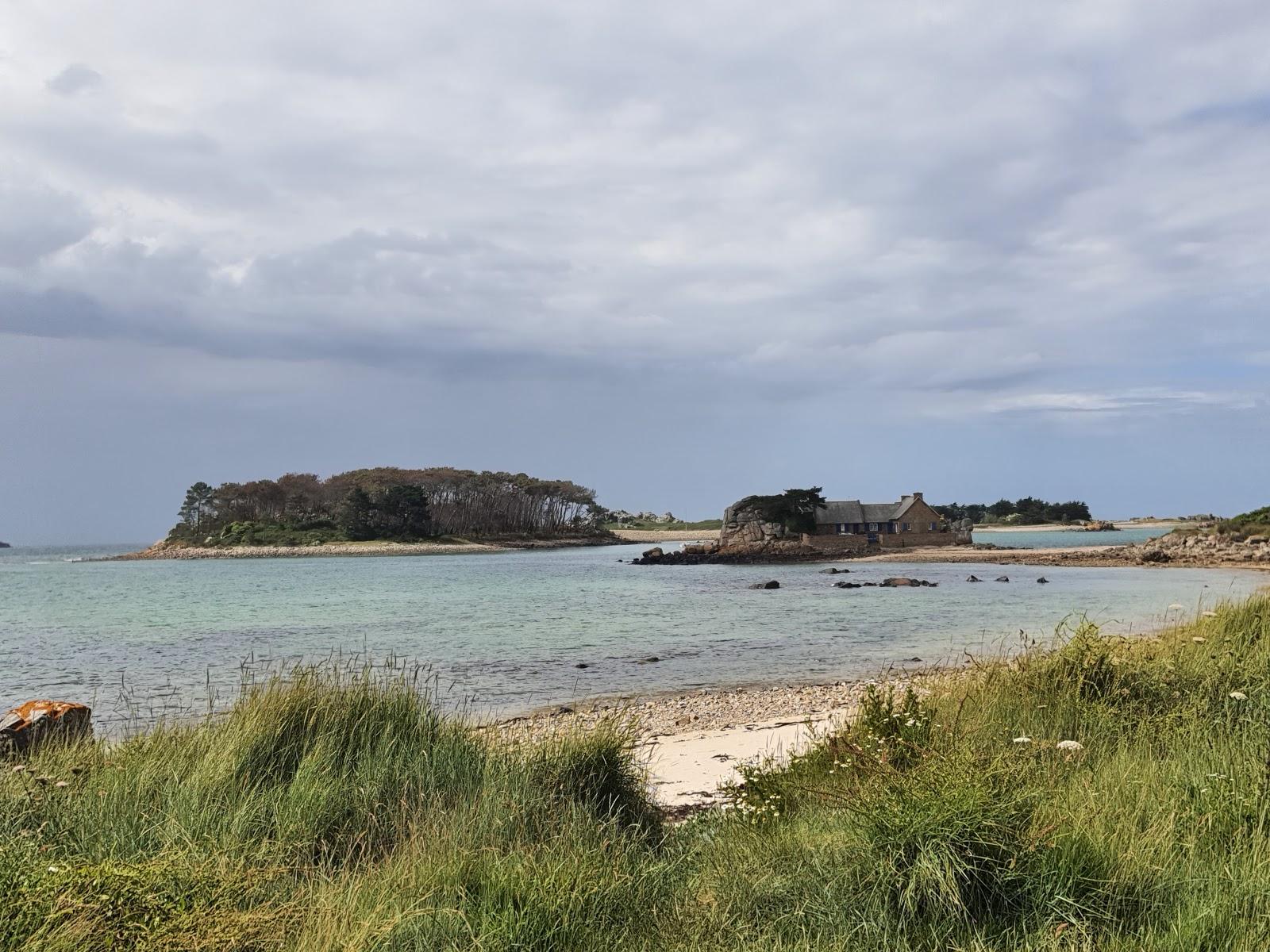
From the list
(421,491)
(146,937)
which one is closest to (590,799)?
(146,937)

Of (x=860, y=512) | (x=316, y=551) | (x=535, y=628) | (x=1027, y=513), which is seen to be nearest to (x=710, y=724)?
(x=535, y=628)

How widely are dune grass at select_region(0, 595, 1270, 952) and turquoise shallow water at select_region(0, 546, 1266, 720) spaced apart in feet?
10.1

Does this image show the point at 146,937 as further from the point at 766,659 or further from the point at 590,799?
the point at 766,659

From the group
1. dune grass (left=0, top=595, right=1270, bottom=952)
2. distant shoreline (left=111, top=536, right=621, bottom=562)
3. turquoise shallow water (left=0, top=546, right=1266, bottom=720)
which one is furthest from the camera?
distant shoreline (left=111, top=536, right=621, bottom=562)

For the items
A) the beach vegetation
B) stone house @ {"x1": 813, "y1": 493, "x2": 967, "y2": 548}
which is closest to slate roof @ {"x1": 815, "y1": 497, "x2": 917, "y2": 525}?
stone house @ {"x1": 813, "y1": 493, "x2": 967, "y2": 548}

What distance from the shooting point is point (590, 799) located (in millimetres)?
5941

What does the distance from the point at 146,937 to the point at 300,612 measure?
32.1 meters

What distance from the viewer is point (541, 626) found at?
88.1 ft

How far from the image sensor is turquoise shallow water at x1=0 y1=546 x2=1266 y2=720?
57.0 feet

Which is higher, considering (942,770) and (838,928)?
(942,770)

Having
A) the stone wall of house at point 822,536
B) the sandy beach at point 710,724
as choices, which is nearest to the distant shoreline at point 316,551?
the stone wall of house at point 822,536

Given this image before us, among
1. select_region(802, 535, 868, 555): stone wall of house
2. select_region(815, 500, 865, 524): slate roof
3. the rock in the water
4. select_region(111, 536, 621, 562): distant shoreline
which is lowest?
select_region(111, 536, 621, 562): distant shoreline

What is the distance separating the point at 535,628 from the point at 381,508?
88.1 meters

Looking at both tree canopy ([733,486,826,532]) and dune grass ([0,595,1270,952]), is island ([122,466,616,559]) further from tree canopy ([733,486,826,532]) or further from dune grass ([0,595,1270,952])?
dune grass ([0,595,1270,952])
